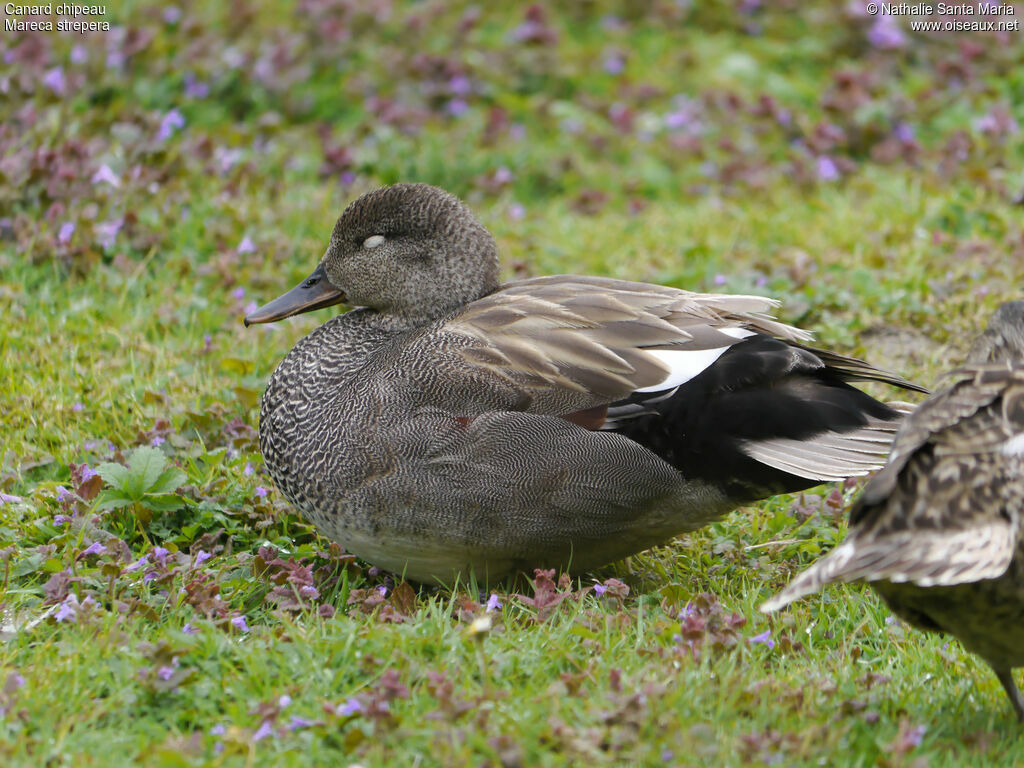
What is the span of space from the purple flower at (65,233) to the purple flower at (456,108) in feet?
9.58

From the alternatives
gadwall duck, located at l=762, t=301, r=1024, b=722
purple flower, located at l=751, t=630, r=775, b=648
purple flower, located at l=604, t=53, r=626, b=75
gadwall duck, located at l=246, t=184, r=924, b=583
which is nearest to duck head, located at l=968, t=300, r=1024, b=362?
gadwall duck, located at l=762, t=301, r=1024, b=722

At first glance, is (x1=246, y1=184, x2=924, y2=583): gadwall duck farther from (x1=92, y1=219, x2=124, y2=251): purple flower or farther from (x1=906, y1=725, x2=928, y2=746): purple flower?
(x1=92, y1=219, x2=124, y2=251): purple flower

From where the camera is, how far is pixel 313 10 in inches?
331

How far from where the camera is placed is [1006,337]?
3.46 metres

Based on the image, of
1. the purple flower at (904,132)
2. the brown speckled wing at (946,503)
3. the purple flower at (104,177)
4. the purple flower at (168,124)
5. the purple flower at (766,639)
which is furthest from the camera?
the purple flower at (904,132)

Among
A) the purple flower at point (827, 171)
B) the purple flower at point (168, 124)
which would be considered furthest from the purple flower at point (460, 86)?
the purple flower at point (827, 171)

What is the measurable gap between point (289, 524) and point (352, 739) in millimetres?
1640

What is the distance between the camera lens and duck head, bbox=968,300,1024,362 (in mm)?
3441

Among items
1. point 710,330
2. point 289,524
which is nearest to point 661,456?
point 710,330

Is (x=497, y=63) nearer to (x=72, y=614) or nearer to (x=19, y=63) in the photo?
(x=19, y=63)

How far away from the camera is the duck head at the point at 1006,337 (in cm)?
344

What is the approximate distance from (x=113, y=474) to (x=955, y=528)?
8.51 ft

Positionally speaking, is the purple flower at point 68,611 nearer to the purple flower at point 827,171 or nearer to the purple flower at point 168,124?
the purple flower at point 168,124

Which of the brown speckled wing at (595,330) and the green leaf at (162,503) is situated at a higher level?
the brown speckled wing at (595,330)
